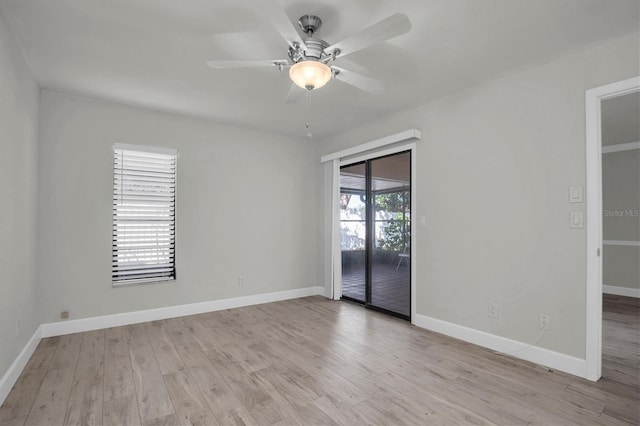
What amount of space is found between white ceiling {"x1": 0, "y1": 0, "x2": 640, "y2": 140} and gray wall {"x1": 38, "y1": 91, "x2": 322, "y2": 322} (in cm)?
47

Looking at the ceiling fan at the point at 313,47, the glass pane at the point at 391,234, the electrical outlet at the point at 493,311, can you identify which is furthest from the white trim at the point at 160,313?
the ceiling fan at the point at 313,47

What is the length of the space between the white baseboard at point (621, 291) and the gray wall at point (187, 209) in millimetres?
4965

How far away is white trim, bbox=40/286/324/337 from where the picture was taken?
3400 mm

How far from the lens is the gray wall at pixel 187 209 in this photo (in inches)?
135

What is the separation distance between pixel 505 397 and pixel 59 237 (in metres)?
4.29

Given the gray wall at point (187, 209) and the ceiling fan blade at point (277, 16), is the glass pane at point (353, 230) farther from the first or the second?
the ceiling fan blade at point (277, 16)

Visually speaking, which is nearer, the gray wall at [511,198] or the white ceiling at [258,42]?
the white ceiling at [258,42]

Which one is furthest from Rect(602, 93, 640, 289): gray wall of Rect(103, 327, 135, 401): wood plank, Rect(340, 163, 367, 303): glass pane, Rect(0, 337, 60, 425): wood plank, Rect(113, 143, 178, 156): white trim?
Rect(0, 337, 60, 425): wood plank

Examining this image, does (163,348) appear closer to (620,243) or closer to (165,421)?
(165,421)

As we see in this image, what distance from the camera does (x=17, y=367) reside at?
247 cm

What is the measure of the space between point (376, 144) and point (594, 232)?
241 cm

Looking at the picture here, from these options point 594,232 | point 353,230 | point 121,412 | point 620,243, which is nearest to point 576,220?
point 594,232

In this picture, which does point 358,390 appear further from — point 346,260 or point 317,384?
point 346,260

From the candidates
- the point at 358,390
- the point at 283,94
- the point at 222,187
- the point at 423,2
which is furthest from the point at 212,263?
the point at 423,2
